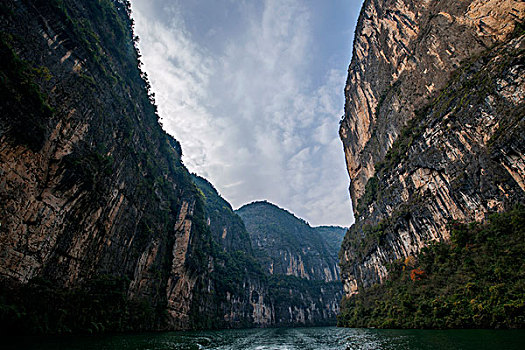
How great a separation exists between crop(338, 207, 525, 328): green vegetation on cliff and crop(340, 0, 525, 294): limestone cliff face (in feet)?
6.98

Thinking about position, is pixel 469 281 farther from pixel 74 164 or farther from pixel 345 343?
pixel 74 164

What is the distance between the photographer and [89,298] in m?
18.7

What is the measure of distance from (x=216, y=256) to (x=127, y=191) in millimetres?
38567

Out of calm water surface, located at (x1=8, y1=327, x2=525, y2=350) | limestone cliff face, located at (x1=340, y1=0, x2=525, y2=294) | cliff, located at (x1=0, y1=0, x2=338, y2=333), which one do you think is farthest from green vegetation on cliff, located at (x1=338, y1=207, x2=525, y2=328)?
cliff, located at (x1=0, y1=0, x2=338, y2=333)

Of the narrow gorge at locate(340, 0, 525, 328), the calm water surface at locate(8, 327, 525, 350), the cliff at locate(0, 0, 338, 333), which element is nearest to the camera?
the calm water surface at locate(8, 327, 525, 350)

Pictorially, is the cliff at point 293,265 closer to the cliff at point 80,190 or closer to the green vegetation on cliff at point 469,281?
the cliff at point 80,190

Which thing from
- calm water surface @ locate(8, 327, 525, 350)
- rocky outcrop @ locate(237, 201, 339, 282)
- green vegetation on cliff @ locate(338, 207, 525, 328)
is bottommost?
calm water surface @ locate(8, 327, 525, 350)

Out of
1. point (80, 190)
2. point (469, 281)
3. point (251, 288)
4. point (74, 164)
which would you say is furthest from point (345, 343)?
point (251, 288)

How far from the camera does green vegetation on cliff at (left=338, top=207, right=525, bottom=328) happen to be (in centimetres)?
1452

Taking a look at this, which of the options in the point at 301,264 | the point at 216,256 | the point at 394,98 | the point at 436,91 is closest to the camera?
the point at 436,91

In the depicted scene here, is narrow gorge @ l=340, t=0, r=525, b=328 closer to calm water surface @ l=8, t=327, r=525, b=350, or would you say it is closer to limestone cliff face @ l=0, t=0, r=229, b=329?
calm water surface @ l=8, t=327, r=525, b=350

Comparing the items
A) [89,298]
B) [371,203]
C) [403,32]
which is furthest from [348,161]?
[89,298]

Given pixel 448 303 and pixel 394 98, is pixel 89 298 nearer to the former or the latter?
pixel 448 303

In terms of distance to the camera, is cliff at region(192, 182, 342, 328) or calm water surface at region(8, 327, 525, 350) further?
cliff at region(192, 182, 342, 328)
